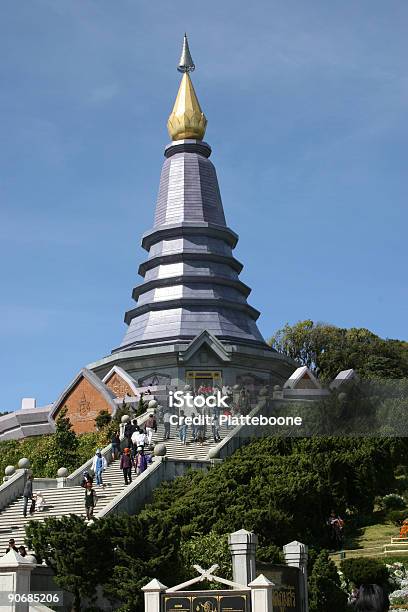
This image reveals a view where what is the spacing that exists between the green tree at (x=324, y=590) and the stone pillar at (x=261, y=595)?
14.5ft

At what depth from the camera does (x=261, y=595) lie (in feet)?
51.3

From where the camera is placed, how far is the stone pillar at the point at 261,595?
613 inches

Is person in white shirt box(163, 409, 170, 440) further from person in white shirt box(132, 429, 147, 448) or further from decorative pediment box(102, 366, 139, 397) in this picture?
decorative pediment box(102, 366, 139, 397)

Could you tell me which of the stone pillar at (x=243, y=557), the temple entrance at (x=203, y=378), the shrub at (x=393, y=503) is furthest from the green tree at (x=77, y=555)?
the temple entrance at (x=203, y=378)

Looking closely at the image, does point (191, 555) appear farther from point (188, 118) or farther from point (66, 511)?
point (188, 118)

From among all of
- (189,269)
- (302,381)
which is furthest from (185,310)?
(302,381)

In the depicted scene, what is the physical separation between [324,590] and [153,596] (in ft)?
18.6

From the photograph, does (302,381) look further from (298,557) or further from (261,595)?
(261,595)

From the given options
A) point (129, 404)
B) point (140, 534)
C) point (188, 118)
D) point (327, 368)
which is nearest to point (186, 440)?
point (129, 404)

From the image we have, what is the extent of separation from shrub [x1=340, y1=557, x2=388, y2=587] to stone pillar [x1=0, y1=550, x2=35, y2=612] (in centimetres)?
990

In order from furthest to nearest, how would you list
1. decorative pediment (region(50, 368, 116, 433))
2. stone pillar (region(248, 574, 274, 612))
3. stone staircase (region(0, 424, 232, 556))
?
decorative pediment (region(50, 368, 116, 433)) → stone staircase (region(0, 424, 232, 556)) → stone pillar (region(248, 574, 274, 612))

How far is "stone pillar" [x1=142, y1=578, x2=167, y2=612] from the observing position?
1583cm

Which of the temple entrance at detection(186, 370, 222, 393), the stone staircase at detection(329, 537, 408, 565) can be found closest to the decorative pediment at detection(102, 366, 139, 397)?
the temple entrance at detection(186, 370, 222, 393)

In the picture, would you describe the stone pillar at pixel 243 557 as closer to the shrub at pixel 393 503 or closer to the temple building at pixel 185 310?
the shrub at pixel 393 503
